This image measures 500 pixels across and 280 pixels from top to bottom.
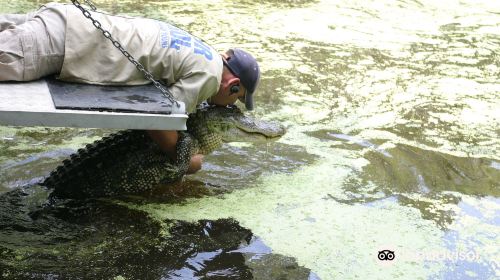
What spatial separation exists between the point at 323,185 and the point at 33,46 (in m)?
1.78

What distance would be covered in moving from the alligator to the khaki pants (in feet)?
2.26

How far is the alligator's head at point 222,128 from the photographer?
11.0ft

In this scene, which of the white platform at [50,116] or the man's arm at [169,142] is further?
the man's arm at [169,142]

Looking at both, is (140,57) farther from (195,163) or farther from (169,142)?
(195,163)

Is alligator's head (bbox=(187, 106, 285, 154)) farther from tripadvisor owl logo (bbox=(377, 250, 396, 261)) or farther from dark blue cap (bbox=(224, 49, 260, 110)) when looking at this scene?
tripadvisor owl logo (bbox=(377, 250, 396, 261))

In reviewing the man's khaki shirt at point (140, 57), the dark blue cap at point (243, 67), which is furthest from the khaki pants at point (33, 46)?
the dark blue cap at point (243, 67)

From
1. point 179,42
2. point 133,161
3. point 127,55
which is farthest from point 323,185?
point 127,55

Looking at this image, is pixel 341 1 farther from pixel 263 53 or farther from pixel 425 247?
pixel 425 247

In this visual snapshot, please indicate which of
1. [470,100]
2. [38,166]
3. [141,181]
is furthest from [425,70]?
[38,166]

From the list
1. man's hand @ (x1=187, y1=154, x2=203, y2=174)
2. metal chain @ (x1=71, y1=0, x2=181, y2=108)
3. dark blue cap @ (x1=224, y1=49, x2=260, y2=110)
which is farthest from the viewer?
man's hand @ (x1=187, y1=154, x2=203, y2=174)

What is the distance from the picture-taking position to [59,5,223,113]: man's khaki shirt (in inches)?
103

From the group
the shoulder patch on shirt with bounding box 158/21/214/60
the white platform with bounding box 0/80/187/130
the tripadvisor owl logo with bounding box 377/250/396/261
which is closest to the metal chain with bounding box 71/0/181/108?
the white platform with bounding box 0/80/187/130

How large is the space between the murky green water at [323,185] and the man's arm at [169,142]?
19cm

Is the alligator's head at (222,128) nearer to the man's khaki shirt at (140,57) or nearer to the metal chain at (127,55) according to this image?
the man's khaki shirt at (140,57)
